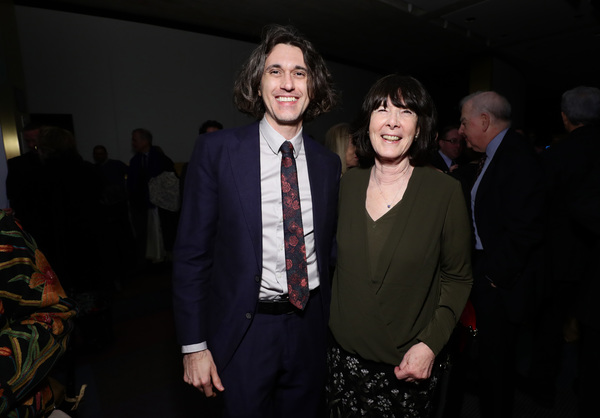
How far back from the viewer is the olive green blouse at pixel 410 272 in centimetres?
121

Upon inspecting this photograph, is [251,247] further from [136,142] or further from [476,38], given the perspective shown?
[476,38]

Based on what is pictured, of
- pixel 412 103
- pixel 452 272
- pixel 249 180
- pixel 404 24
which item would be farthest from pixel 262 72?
pixel 404 24

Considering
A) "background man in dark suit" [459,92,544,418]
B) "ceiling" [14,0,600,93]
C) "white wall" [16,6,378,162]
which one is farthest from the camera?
"ceiling" [14,0,600,93]

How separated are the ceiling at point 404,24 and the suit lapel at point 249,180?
17.4 feet

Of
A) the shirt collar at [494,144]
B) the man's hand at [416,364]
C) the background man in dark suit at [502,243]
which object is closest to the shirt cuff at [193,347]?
the man's hand at [416,364]

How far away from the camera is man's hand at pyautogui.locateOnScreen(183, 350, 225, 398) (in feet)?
4.08

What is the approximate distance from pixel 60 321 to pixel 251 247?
58 centimetres

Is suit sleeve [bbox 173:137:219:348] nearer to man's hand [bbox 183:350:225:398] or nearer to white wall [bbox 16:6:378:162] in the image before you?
man's hand [bbox 183:350:225:398]

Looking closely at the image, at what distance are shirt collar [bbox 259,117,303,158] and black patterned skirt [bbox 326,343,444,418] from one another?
0.77 meters

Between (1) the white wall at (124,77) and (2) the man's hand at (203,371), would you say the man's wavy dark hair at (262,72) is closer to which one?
(2) the man's hand at (203,371)

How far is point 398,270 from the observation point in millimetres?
1220

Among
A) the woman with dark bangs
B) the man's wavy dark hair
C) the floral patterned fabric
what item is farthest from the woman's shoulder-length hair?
the floral patterned fabric

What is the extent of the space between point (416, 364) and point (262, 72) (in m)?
1.16

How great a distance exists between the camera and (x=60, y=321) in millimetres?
1042
